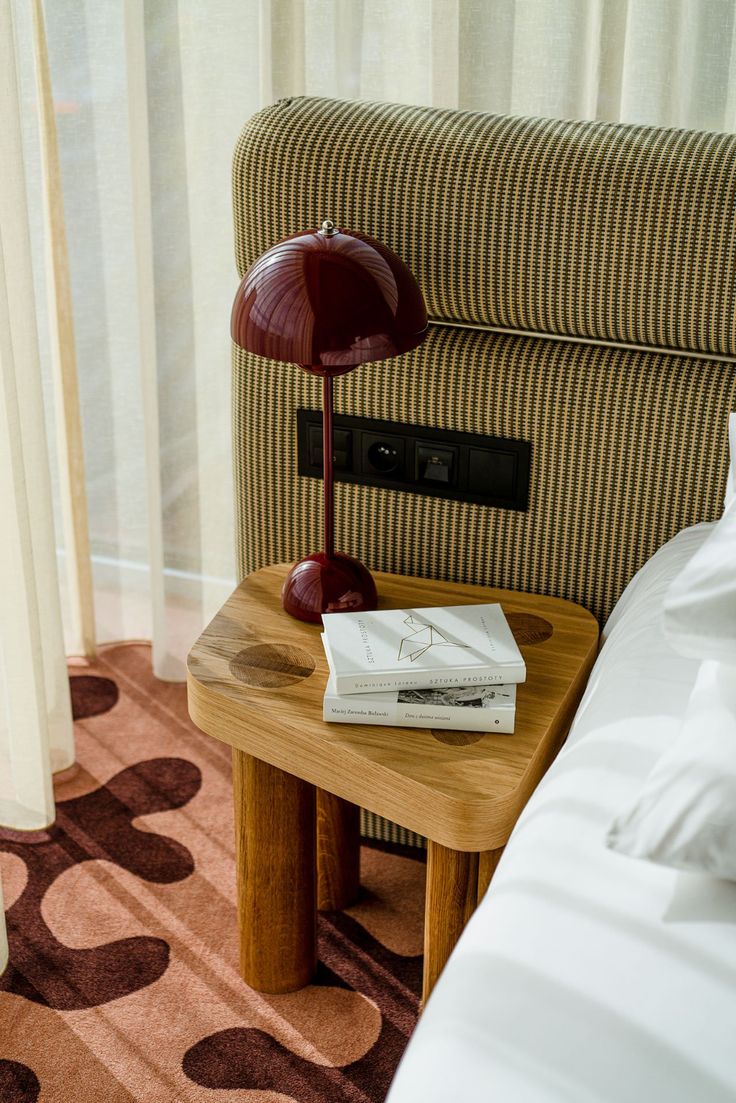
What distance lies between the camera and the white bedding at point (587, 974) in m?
0.70

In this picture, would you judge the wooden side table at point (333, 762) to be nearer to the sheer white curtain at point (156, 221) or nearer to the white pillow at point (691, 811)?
the white pillow at point (691, 811)

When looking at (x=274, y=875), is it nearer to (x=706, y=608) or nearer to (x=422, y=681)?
(x=422, y=681)

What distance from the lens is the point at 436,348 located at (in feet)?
4.57

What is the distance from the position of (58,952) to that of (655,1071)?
97 cm

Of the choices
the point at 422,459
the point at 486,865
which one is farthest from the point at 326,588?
the point at 486,865

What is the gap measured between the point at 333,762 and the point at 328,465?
0.33 m

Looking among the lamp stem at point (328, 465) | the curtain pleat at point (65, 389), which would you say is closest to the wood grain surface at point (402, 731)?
the lamp stem at point (328, 465)

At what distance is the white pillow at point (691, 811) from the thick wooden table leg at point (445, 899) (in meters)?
0.32

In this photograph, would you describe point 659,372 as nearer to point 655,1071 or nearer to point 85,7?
point 655,1071

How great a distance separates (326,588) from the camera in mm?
1295

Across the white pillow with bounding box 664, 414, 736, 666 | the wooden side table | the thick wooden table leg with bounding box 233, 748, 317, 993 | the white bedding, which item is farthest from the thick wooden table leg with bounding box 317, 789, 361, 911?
the white pillow with bounding box 664, 414, 736, 666

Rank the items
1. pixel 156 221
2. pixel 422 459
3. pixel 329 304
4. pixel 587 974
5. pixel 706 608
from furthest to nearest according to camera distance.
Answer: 1. pixel 156 221
2. pixel 422 459
3. pixel 329 304
4. pixel 706 608
5. pixel 587 974

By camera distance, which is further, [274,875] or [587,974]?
[274,875]

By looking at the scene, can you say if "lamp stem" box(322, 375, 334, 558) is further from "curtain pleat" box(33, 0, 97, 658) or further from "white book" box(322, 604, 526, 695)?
"curtain pleat" box(33, 0, 97, 658)
